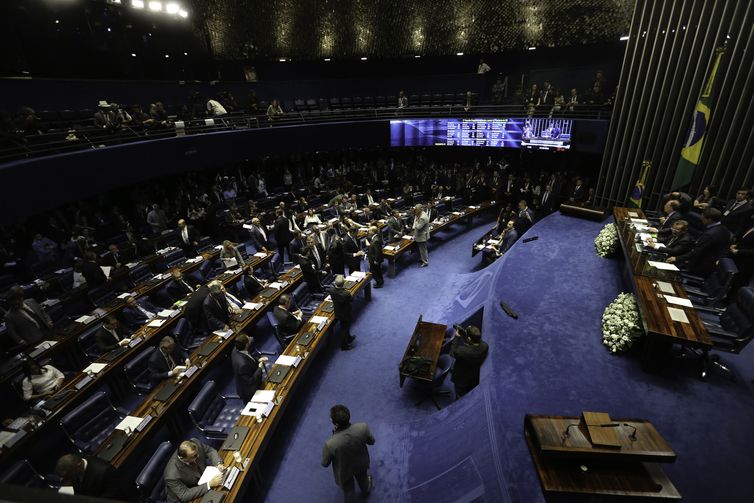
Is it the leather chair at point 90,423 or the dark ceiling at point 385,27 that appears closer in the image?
the leather chair at point 90,423

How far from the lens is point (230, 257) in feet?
32.7

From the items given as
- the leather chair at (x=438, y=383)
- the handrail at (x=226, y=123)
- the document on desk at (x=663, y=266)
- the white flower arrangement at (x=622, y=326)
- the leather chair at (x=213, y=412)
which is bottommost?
the leather chair at (x=438, y=383)

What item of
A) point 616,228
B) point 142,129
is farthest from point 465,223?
point 142,129

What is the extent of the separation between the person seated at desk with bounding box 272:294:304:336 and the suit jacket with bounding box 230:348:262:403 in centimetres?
136

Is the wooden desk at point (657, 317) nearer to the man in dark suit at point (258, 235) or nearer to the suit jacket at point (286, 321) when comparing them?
the suit jacket at point (286, 321)

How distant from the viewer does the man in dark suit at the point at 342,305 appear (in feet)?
25.6

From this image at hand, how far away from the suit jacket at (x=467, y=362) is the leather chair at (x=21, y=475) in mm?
5719

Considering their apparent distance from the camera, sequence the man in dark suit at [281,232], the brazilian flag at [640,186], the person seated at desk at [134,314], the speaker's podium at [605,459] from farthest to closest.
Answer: the man in dark suit at [281,232] < the brazilian flag at [640,186] < the person seated at desk at [134,314] < the speaker's podium at [605,459]

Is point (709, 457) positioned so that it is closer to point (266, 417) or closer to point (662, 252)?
point (662, 252)

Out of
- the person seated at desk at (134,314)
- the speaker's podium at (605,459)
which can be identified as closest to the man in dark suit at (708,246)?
the speaker's podium at (605,459)

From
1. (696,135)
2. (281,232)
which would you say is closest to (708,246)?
(696,135)

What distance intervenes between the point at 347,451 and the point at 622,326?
440 centimetres

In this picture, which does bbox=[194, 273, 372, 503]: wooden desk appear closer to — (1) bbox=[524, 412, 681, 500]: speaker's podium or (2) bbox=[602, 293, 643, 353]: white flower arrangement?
(1) bbox=[524, 412, 681, 500]: speaker's podium

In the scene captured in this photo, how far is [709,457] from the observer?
163 inches
